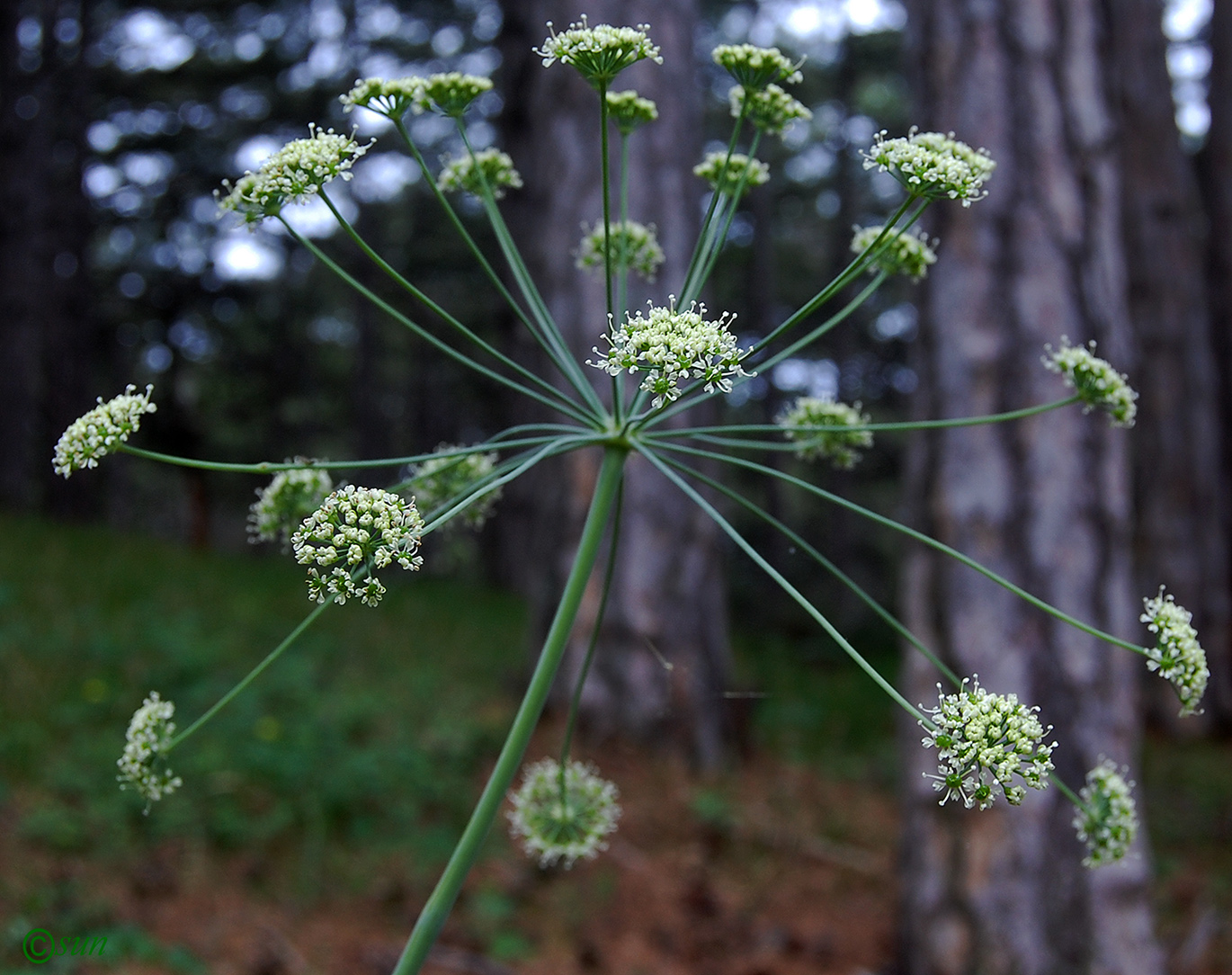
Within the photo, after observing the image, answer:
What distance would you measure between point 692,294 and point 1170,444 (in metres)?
8.70

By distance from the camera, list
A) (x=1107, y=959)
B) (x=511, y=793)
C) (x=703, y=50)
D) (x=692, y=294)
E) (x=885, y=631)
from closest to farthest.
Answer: (x=692, y=294), (x=511, y=793), (x=1107, y=959), (x=885, y=631), (x=703, y=50)

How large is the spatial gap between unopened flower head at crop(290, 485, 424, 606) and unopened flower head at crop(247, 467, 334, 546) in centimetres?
52

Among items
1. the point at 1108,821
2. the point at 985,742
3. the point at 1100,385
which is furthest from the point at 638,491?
the point at 985,742

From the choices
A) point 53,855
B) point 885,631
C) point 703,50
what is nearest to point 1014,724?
point 53,855

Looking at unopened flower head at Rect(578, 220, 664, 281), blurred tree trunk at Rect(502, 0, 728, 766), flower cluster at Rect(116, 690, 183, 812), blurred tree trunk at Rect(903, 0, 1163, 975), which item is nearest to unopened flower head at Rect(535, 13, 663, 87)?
unopened flower head at Rect(578, 220, 664, 281)

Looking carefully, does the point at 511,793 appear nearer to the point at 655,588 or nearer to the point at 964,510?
the point at 964,510

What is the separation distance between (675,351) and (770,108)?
77 cm

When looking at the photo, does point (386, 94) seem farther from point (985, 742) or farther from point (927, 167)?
point (985, 742)

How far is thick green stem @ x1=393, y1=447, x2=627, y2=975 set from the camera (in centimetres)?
121

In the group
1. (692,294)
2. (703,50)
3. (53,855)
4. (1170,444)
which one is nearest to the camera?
(692,294)

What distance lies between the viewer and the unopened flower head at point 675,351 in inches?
49.6

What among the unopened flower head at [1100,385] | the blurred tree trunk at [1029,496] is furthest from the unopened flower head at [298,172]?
the blurred tree trunk at [1029,496]

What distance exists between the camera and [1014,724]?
47.9 inches

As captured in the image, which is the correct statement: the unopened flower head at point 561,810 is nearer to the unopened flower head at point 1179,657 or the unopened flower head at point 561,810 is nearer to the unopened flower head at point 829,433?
the unopened flower head at point 829,433
